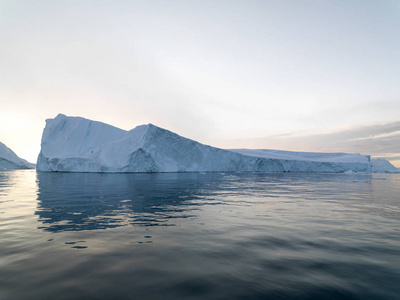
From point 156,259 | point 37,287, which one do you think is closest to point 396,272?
point 156,259

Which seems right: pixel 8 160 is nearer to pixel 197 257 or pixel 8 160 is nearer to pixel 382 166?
pixel 197 257

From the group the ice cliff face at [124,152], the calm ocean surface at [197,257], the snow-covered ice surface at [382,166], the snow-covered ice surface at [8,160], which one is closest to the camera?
the calm ocean surface at [197,257]

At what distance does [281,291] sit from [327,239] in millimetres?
3019

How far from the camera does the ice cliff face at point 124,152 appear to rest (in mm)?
45500

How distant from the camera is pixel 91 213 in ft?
26.5

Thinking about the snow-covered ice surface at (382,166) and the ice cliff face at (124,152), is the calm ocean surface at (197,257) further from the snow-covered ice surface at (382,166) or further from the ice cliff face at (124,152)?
the snow-covered ice surface at (382,166)

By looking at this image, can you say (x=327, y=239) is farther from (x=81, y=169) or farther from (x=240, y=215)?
(x=81, y=169)

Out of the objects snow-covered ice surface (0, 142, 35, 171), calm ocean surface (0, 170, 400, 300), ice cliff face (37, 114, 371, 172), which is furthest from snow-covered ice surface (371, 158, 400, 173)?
snow-covered ice surface (0, 142, 35, 171)

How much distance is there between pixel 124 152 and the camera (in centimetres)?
4619

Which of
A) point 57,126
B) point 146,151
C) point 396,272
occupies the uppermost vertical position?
point 57,126

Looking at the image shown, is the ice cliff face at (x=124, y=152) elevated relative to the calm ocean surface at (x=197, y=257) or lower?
elevated

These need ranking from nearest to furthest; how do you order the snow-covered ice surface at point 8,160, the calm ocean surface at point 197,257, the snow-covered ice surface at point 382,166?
1. the calm ocean surface at point 197,257
2. the snow-covered ice surface at point 8,160
3. the snow-covered ice surface at point 382,166

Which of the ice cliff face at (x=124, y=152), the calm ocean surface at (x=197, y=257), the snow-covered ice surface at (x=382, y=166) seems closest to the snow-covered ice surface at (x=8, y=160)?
the ice cliff face at (x=124, y=152)

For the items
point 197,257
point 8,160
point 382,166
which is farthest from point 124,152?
point 382,166
